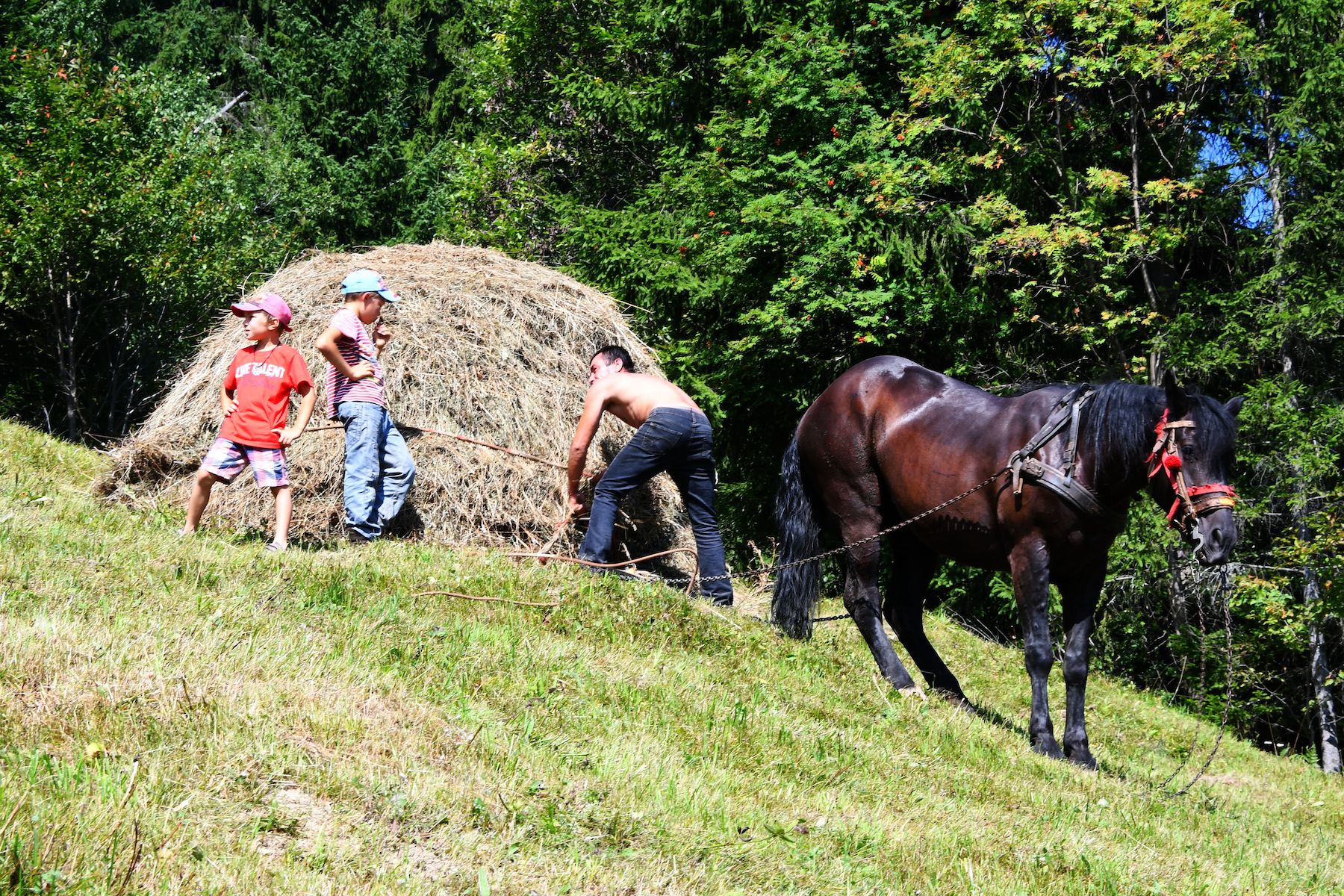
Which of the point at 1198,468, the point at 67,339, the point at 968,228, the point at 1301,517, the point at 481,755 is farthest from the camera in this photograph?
the point at 67,339

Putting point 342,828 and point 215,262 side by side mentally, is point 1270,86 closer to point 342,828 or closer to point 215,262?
point 342,828

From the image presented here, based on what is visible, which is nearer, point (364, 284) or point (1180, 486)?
point (1180, 486)

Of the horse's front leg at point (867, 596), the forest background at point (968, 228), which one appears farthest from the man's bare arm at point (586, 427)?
the forest background at point (968, 228)

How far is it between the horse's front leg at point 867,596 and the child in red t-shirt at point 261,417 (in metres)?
3.83

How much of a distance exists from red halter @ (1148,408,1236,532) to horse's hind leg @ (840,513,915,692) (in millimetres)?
2056

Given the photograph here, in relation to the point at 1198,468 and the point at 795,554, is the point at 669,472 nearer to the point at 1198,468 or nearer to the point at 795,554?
the point at 795,554

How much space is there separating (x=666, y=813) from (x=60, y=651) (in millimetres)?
2255

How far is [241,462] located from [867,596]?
4.31 m

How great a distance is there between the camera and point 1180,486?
611 cm

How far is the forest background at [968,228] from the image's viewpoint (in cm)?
1353

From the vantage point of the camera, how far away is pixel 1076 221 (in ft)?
45.2

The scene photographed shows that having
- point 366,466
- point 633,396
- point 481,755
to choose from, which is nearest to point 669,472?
point 633,396

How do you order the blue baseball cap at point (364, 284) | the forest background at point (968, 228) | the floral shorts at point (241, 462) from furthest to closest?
the forest background at point (968, 228) → the blue baseball cap at point (364, 284) → the floral shorts at point (241, 462)

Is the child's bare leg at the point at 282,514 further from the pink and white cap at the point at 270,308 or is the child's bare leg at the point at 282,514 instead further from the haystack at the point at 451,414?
the pink and white cap at the point at 270,308
